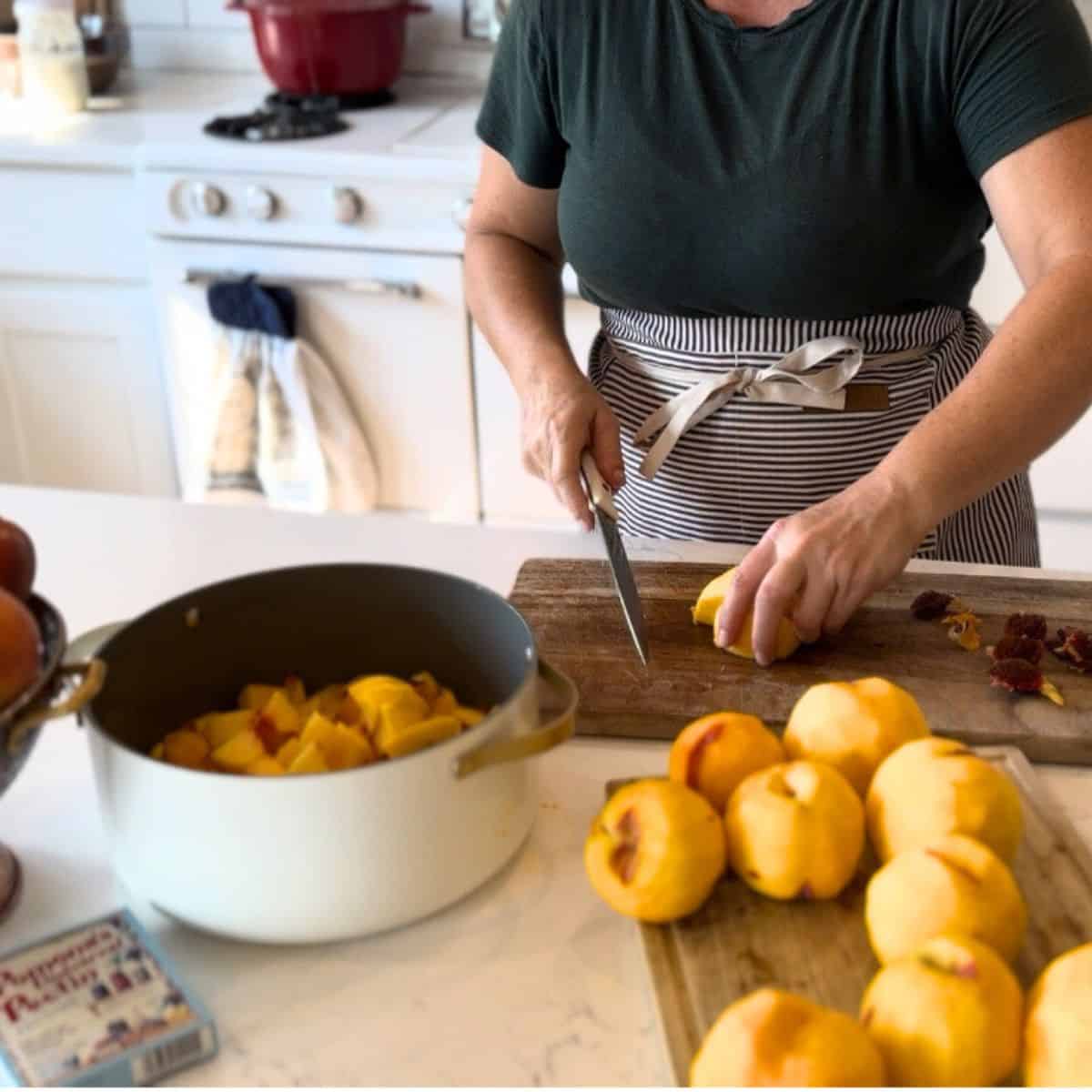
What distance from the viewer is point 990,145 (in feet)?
3.31

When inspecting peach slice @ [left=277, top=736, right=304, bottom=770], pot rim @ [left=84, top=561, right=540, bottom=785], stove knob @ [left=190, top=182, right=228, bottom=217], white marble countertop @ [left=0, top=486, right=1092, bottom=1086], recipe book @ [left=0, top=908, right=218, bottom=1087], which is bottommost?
stove knob @ [left=190, top=182, right=228, bottom=217]

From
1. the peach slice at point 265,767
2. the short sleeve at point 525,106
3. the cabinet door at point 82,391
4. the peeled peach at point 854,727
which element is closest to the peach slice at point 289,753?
the peach slice at point 265,767

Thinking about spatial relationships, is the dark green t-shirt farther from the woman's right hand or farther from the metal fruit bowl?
the metal fruit bowl

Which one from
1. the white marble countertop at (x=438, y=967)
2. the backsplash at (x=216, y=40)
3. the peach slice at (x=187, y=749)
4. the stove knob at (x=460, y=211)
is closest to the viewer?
the white marble countertop at (x=438, y=967)

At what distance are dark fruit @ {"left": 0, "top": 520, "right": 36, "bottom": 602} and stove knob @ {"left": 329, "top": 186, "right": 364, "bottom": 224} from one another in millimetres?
1438

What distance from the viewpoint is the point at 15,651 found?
1.99 ft

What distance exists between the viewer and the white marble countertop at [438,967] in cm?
60

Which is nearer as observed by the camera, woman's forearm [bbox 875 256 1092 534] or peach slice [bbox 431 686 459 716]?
peach slice [bbox 431 686 459 716]

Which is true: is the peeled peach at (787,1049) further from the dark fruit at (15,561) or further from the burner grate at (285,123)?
the burner grate at (285,123)

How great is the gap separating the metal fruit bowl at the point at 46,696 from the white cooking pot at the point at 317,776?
0.08 ft

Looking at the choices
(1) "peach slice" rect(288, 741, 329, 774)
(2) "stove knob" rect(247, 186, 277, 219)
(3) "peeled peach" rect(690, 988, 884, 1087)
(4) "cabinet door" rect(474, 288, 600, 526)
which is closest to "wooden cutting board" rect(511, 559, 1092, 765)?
(1) "peach slice" rect(288, 741, 329, 774)

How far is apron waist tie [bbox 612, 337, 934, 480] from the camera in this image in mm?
1159

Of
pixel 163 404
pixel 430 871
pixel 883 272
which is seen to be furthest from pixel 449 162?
pixel 430 871

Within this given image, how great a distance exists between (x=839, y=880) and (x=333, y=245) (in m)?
1.64
